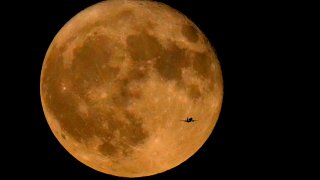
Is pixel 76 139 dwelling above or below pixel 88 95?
below

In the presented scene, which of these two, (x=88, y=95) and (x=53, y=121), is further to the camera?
(x=53, y=121)

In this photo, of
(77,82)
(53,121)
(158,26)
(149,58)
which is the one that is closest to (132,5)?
(158,26)

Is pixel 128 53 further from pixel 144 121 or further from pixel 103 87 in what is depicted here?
pixel 144 121

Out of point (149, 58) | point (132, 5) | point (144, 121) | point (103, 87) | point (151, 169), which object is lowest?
point (151, 169)

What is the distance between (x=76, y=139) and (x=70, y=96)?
593 mm

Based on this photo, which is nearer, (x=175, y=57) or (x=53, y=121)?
(x=175, y=57)

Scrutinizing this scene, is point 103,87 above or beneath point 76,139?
above

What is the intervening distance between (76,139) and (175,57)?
163cm

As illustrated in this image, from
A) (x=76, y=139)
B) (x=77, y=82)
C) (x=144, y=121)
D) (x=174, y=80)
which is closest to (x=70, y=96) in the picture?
(x=77, y=82)

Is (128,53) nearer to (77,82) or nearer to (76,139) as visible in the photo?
(77,82)

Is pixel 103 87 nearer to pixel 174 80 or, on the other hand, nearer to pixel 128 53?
pixel 128 53

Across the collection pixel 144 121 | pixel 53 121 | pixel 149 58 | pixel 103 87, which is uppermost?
pixel 149 58

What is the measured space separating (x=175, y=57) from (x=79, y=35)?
4.05 ft

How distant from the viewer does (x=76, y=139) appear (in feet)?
17.1
